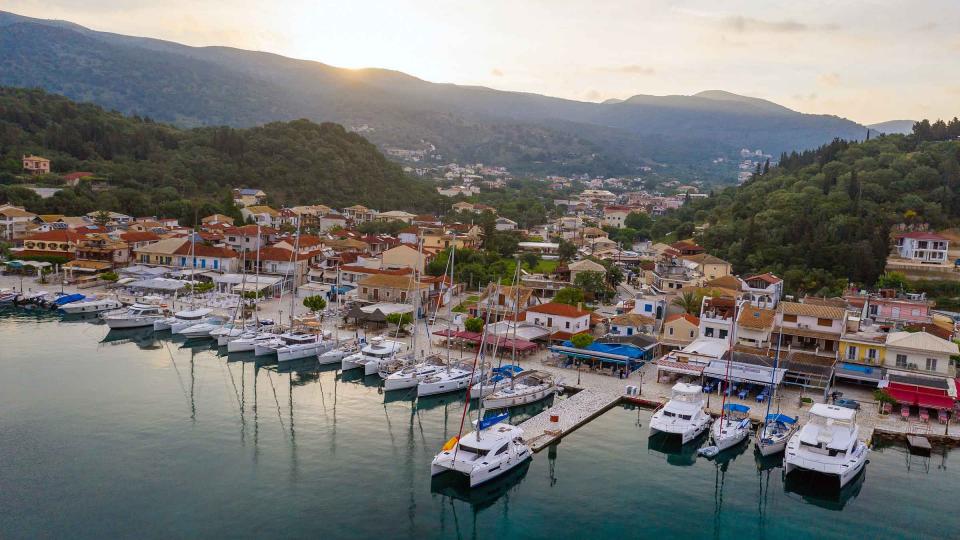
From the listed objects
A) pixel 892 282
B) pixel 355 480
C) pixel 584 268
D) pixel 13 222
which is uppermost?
pixel 892 282

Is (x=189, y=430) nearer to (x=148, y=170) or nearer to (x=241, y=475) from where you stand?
(x=241, y=475)

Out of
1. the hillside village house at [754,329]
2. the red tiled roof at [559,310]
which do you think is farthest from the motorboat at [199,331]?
the hillside village house at [754,329]

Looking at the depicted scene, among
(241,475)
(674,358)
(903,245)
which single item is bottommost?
(241,475)

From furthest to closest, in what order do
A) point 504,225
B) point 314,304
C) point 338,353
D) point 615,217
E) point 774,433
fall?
point 615,217 → point 504,225 → point 314,304 → point 338,353 → point 774,433

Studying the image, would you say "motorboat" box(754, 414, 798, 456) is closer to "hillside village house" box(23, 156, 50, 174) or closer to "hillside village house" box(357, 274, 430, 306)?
"hillside village house" box(357, 274, 430, 306)

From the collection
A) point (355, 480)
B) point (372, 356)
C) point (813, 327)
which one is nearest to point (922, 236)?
point (813, 327)

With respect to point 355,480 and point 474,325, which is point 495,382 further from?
point 355,480

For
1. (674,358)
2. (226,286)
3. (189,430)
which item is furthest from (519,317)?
(226,286)
